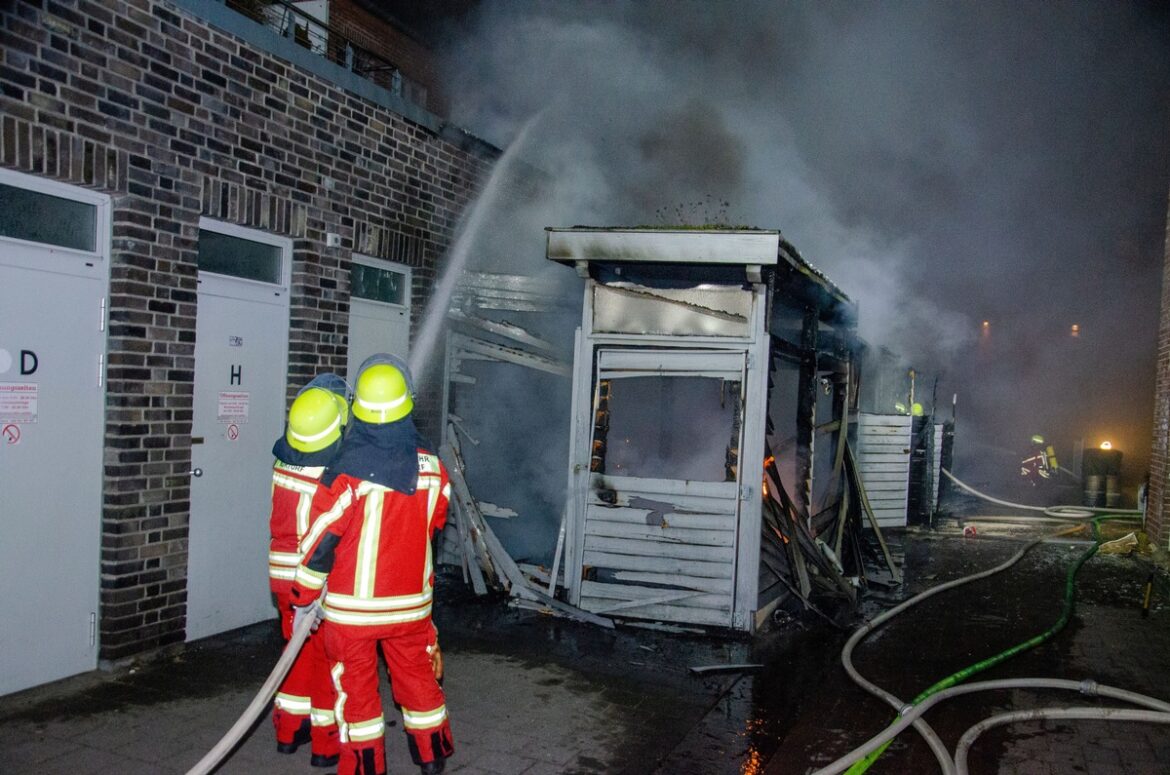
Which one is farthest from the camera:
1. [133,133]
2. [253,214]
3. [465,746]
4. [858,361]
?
[858,361]

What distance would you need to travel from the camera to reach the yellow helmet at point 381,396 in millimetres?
3723

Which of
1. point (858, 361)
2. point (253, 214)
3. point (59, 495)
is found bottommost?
point (59, 495)

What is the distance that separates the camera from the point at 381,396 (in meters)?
3.74

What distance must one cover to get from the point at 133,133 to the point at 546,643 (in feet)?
14.2

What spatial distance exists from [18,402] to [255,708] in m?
2.41

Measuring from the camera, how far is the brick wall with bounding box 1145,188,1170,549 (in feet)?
32.2

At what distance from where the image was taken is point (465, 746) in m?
4.25

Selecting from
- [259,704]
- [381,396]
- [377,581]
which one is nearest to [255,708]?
[259,704]

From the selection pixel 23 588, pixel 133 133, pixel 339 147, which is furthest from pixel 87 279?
pixel 339 147

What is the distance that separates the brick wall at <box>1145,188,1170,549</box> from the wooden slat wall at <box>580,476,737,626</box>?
20.5 ft

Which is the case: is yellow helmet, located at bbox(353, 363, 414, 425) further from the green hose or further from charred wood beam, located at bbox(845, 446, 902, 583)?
charred wood beam, located at bbox(845, 446, 902, 583)

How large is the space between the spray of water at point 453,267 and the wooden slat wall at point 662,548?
223 cm

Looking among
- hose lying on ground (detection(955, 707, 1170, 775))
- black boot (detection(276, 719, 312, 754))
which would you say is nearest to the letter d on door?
black boot (detection(276, 719, 312, 754))

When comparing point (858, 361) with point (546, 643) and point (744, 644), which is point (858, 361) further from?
point (546, 643)
